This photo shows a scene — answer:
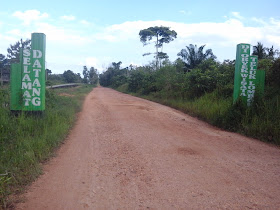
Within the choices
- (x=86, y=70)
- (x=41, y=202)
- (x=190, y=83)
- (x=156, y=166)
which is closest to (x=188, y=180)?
(x=156, y=166)

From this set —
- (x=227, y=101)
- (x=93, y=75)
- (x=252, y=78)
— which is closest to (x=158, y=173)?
(x=252, y=78)

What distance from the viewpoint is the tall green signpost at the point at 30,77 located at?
744cm

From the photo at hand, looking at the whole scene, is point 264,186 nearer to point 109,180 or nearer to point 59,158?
point 109,180

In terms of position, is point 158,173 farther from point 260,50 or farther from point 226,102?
point 260,50

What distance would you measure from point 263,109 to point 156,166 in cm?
505

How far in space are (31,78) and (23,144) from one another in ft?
9.54

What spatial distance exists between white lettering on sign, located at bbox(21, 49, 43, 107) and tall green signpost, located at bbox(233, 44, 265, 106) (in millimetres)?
6367

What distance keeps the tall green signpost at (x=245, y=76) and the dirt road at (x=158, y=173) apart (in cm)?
214

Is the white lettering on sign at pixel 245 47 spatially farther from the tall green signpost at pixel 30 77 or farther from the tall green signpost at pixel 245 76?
the tall green signpost at pixel 30 77

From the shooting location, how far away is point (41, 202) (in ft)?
11.1

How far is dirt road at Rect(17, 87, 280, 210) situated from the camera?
343cm

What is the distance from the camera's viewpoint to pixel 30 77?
7.53 meters

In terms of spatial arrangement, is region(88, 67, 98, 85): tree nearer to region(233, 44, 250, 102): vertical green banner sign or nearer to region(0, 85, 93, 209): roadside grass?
region(0, 85, 93, 209): roadside grass

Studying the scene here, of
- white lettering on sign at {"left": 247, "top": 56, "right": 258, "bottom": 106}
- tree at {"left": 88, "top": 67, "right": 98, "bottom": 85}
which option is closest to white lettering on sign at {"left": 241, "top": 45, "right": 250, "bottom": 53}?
white lettering on sign at {"left": 247, "top": 56, "right": 258, "bottom": 106}
